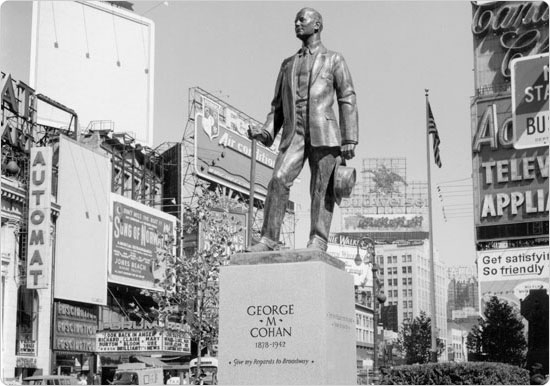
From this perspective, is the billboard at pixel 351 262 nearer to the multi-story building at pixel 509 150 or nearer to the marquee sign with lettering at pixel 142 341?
the multi-story building at pixel 509 150

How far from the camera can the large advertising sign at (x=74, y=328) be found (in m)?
46.1

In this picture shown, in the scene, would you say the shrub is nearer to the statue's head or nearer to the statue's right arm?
the statue's right arm

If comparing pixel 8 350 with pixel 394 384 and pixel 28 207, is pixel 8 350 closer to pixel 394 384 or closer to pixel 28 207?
pixel 28 207

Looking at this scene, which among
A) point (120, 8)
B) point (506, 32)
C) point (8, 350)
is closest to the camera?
point (8, 350)

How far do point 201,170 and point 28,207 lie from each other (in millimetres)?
22169

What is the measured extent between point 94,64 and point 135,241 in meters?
13.6

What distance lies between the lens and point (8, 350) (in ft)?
135

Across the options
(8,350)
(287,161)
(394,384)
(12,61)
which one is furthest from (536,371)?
(12,61)

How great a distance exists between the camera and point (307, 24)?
42.5 feet

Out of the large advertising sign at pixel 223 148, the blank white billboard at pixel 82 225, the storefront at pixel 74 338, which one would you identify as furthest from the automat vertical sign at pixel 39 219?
the large advertising sign at pixel 223 148

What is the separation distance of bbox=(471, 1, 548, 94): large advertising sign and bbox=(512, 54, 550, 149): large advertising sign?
5832 mm

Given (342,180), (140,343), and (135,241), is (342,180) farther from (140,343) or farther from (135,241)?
(135,241)

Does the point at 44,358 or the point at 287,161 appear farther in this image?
the point at 44,358

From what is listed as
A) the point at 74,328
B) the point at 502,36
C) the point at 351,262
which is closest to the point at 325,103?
the point at 74,328
